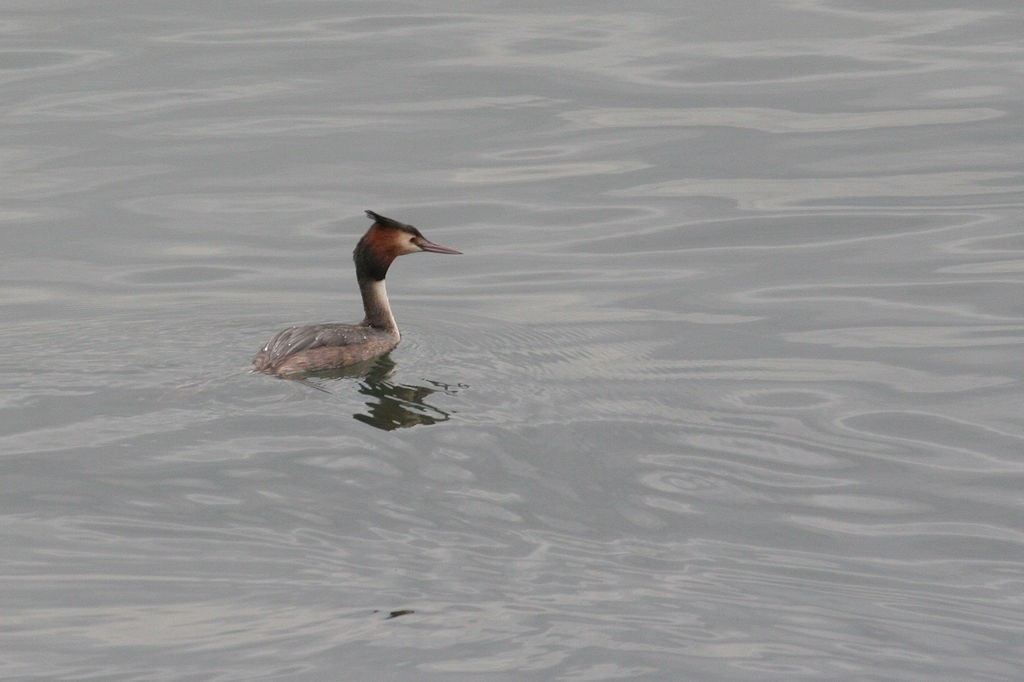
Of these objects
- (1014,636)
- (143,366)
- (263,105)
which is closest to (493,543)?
(1014,636)

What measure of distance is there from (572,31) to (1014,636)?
14322 mm

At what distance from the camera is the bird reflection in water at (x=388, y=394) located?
1023cm

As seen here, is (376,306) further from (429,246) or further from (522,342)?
(522,342)

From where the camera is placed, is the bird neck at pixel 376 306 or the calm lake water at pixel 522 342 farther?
the bird neck at pixel 376 306

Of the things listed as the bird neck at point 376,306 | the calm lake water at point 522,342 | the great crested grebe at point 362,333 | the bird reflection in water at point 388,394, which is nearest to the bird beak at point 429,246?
the great crested grebe at point 362,333

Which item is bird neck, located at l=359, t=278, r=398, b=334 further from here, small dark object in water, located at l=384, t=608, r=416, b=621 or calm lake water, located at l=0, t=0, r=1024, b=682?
small dark object in water, located at l=384, t=608, r=416, b=621

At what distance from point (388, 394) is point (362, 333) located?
1.08 m

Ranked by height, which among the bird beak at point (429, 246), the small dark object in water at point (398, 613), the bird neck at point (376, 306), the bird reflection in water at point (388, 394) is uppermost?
the bird beak at point (429, 246)

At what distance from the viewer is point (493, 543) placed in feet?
27.9

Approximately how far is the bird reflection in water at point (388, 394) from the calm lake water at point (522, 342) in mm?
37

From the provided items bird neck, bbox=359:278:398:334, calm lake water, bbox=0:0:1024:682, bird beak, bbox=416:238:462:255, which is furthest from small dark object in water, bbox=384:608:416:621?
bird beak, bbox=416:238:462:255

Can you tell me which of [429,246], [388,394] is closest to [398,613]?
[388,394]

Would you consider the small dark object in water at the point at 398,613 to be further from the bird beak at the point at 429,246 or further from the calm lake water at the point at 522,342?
the bird beak at the point at 429,246

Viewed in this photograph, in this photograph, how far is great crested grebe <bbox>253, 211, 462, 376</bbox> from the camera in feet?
36.7
